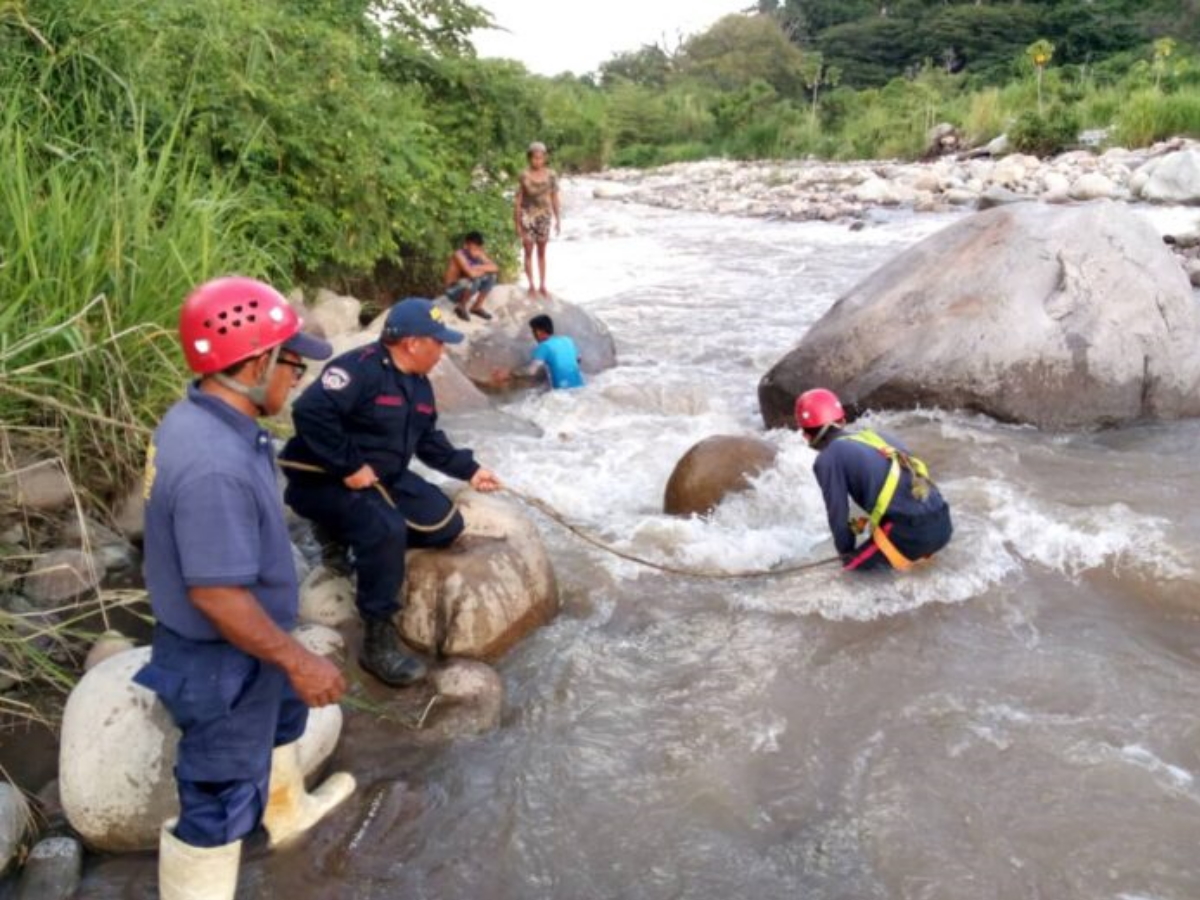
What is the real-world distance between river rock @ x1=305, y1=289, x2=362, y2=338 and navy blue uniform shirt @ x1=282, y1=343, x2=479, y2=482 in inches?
170

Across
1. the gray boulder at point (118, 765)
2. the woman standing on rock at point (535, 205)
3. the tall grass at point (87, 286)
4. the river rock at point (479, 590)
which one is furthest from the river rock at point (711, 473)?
the woman standing on rock at point (535, 205)

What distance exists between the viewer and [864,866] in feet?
10.3

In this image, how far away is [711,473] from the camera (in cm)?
599

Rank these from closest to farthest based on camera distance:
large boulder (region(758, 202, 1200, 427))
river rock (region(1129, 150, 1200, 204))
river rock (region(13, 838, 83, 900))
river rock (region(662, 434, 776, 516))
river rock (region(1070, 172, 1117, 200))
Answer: river rock (region(13, 838, 83, 900)), river rock (region(662, 434, 776, 516)), large boulder (region(758, 202, 1200, 427)), river rock (region(1129, 150, 1200, 204)), river rock (region(1070, 172, 1117, 200))

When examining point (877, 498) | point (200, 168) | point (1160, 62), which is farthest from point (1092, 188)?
point (200, 168)

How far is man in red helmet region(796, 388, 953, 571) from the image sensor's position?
483cm

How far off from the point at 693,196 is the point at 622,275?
1329 cm

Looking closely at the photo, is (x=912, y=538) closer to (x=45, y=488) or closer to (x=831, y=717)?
(x=831, y=717)

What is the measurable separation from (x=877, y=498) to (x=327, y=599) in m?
2.59

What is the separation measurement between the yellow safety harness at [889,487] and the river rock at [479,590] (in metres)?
1.61

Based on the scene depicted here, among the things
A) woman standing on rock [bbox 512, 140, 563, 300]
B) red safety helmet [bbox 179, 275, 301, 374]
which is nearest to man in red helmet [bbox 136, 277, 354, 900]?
red safety helmet [bbox 179, 275, 301, 374]

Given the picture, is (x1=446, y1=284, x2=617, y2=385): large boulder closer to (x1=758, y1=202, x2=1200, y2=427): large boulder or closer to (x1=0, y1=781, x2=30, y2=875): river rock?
(x1=758, y1=202, x2=1200, y2=427): large boulder

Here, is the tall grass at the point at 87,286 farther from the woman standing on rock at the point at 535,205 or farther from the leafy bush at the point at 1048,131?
the leafy bush at the point at 1048,131

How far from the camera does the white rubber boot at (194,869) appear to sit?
2.63 meters
